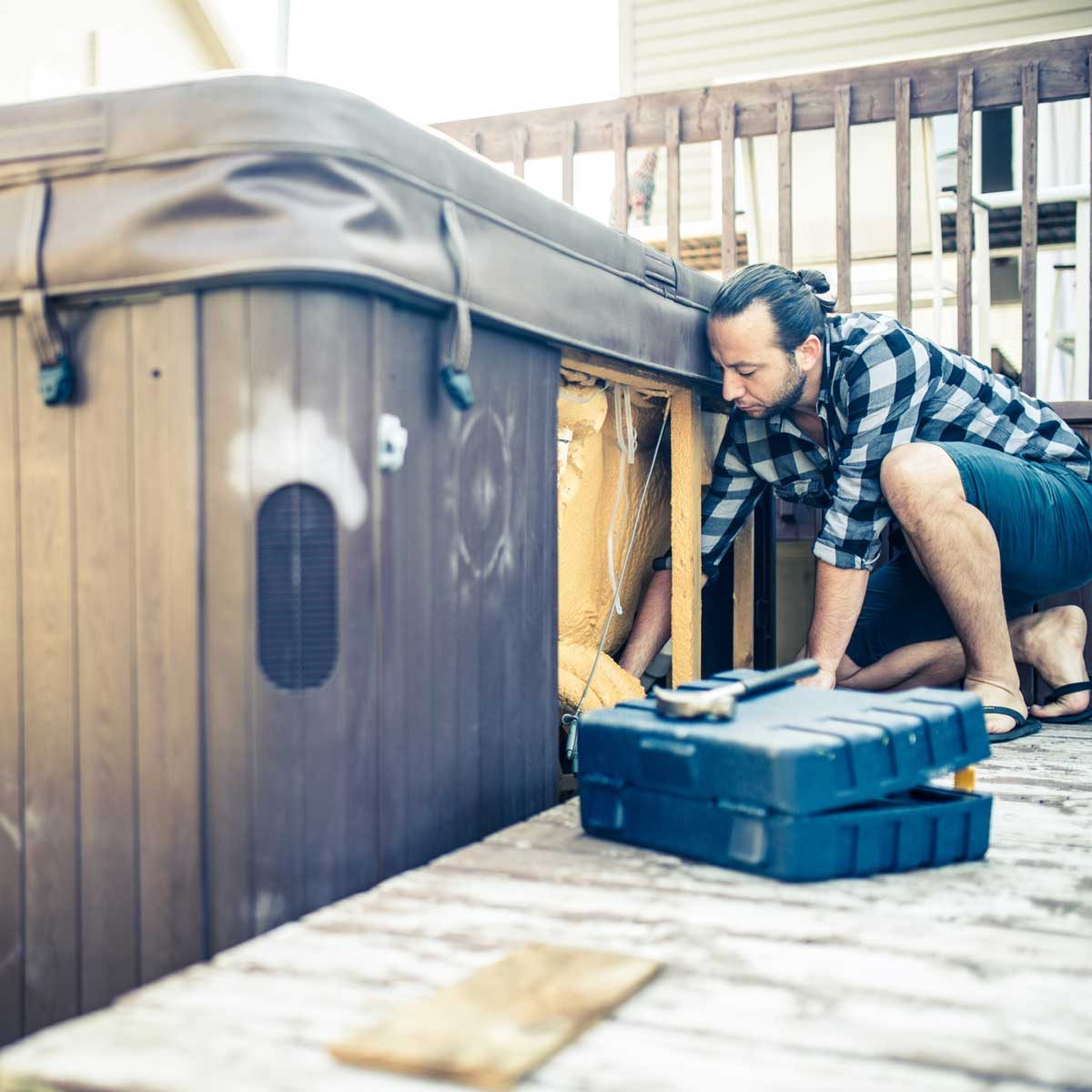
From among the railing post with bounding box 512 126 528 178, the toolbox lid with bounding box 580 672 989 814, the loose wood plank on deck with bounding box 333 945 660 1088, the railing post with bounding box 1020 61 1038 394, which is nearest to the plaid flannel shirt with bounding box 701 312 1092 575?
the railing post with bounding box 1020 61 1038 394

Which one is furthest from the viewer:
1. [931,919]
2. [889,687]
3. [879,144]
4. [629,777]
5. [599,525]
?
[879,144]

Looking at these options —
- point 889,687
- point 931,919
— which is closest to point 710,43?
point 889,687

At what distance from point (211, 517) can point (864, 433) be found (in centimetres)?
172

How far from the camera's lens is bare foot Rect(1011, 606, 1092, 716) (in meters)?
2.90

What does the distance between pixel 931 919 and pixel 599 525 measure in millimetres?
1444

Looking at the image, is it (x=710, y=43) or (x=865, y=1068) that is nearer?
(x=865, y=1068)

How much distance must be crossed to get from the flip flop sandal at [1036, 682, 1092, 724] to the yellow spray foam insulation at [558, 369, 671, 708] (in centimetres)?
104

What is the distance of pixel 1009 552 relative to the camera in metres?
2.82

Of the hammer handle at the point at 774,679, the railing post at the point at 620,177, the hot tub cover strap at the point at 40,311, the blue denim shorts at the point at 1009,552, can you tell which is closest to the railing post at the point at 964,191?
the blue denim shorts at the point at 1009,552

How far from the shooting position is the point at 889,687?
123 inches

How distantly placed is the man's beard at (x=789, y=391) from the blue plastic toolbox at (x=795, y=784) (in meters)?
1.10

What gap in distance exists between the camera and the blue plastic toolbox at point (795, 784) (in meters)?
1.47

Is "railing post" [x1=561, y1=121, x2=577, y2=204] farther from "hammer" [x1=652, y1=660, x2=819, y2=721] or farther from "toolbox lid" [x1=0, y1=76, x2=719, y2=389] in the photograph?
"hammer" [x1=652, y1=660, x2=819, y2=721]

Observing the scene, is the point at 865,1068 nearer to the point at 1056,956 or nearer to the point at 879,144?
the point at 1056,956
